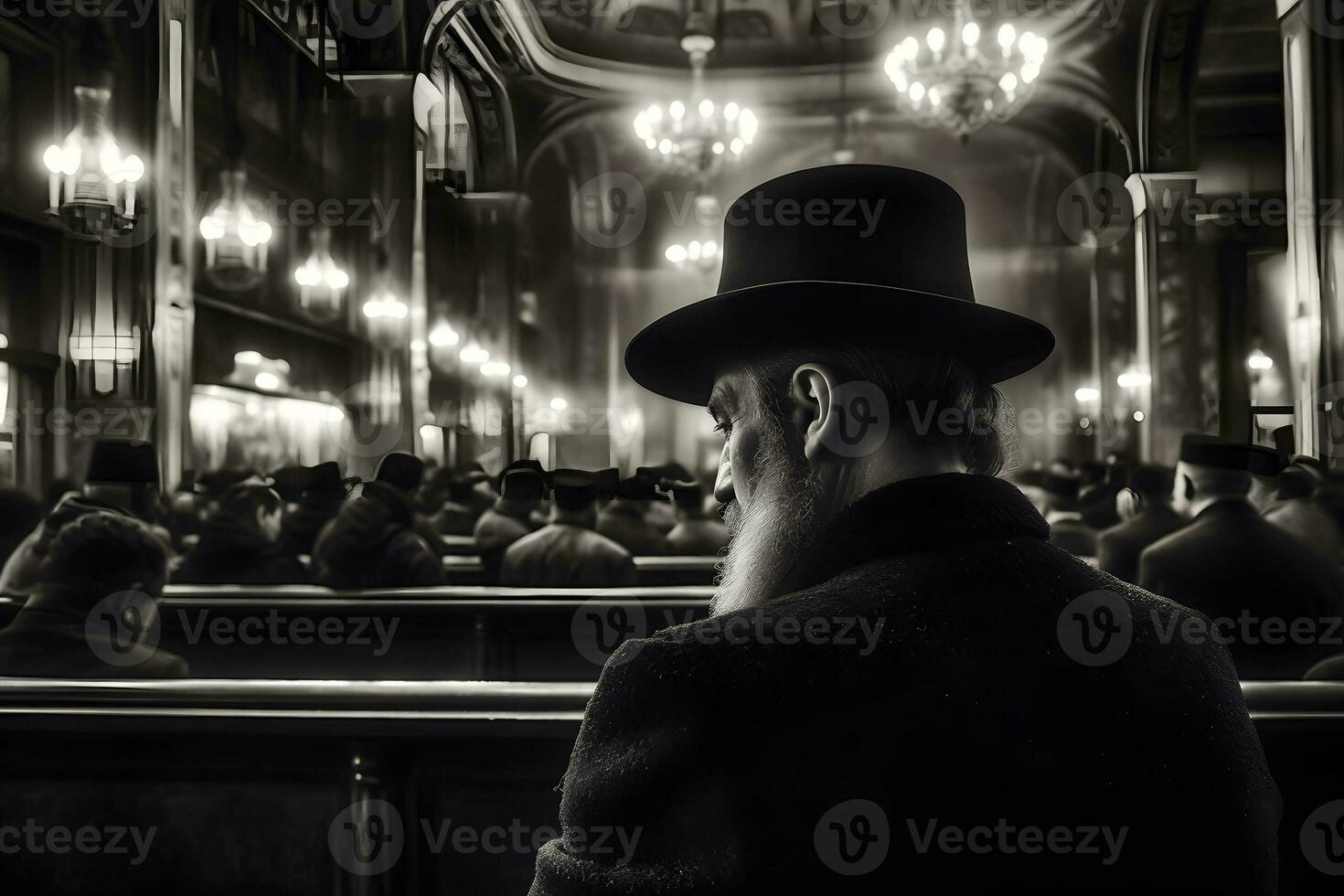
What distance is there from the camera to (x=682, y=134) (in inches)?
341

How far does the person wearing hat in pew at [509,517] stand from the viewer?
5.05 metres

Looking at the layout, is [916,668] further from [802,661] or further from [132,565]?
[132,565]

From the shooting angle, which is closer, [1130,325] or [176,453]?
[176,453]

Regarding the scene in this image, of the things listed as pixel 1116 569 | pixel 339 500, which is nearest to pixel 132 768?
pixel 339 500

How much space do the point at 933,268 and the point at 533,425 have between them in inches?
435

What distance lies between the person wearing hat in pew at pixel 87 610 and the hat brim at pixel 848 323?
5.70 feet

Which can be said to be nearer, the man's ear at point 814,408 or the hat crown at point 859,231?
the man's ear at point 814,408
